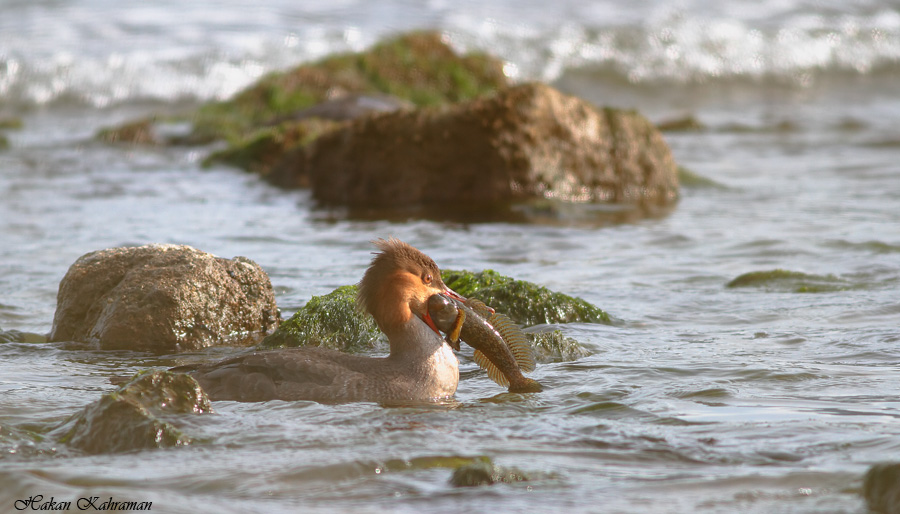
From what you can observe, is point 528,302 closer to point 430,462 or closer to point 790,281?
point 790,281

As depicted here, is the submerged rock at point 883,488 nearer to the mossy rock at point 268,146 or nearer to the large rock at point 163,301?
the large rock at point 163,301

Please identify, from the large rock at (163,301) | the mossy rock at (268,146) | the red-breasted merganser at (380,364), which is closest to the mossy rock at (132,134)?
the mossy rock at (268,146)

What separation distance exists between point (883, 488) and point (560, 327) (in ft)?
11.3

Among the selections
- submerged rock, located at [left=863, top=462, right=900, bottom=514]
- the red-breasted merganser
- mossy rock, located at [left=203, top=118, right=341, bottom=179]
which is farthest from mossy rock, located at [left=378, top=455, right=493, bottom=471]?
mossy rock, located at [left=203, top=118, right=341, bottom=179]

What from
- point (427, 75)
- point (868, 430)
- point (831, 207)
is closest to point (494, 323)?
point (868, 430)

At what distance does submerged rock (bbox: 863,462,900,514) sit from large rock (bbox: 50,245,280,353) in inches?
169

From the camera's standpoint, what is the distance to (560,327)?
7359 millimetres

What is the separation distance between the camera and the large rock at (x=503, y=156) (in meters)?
12.0

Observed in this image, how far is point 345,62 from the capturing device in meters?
20.3

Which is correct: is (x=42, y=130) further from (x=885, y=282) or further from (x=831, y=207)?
(x=885, y=282)

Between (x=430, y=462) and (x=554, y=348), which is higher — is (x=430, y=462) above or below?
below

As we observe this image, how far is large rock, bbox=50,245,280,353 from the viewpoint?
6.96 meters

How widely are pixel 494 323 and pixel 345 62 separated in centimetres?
1497

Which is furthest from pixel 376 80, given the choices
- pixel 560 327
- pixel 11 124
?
pixel 560 327
